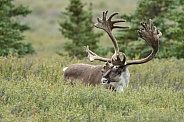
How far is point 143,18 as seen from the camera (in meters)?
19.0

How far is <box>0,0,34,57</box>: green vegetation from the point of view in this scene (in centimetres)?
1731

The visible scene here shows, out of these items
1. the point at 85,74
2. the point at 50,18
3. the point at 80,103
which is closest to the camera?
the point at 80,103

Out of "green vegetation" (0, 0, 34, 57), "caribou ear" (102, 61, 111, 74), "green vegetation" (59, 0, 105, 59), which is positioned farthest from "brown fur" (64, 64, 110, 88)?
"green vegetation" (59, 0, 105, 59)

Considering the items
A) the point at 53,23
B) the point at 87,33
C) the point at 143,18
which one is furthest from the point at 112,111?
the point at 53,23

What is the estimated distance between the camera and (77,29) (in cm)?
2086

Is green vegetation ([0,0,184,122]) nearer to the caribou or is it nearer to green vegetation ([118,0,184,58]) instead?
the caribou

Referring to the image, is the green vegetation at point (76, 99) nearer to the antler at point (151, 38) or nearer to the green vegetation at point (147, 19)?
the antler at point (151, 38)

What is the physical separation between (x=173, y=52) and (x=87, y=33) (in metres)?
5.07

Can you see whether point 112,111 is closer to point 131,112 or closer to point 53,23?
point 131,112

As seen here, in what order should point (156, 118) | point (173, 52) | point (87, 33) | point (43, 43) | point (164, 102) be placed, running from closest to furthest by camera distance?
1. point (156, 118)
2. point (164, 102)
3. point (173, 52)
4. point (87, 33)
5. point (43, 43)

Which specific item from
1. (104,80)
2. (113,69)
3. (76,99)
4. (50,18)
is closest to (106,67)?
(113,69)

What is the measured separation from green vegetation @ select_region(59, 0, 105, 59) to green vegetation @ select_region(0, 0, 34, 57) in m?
2.12

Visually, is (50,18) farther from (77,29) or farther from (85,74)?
(85,74)

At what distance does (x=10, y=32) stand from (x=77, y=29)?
408 cm
